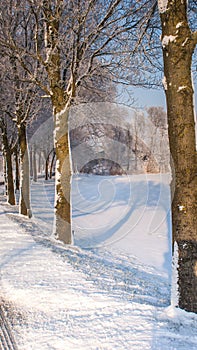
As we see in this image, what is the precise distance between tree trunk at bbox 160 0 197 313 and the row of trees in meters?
0.01

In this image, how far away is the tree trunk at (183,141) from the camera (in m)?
3.31

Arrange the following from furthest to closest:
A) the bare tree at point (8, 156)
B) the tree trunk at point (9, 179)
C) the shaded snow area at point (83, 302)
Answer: the tree trunk at point (9, 179), the bare tree at point (8, 156), the shaded snow area at point (83, 302)

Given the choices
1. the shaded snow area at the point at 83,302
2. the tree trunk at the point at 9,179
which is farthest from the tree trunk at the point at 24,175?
the tree trunk at the point at 9,179

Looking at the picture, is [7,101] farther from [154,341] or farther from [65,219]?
[154,341]

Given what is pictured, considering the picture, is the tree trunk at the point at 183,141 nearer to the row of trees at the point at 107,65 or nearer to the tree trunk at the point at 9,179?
the row of trees at the point at 107,65

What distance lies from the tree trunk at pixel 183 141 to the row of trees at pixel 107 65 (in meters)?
0.01

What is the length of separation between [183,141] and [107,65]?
5.27 meters

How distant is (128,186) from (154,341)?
68.8 ft

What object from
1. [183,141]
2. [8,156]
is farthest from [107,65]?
[8,156]

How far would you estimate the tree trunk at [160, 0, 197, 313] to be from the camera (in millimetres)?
3314

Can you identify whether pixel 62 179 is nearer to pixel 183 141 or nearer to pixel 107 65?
pixel 107 65

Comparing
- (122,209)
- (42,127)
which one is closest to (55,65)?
(122,209)

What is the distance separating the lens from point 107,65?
25.9ft

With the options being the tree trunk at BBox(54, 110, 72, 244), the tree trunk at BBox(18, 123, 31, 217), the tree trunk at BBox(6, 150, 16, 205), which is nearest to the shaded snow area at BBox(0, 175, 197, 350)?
the tree trunk at BBox(54, 110, 72, 244)
